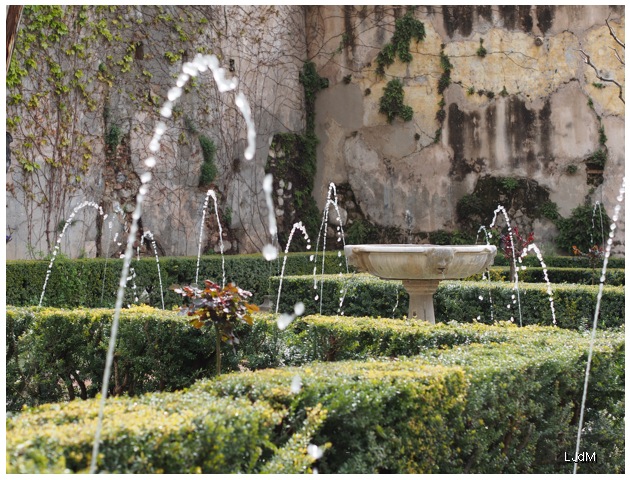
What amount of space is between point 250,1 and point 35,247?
4.91 metres

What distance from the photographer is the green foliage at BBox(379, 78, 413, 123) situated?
1179 centimetres

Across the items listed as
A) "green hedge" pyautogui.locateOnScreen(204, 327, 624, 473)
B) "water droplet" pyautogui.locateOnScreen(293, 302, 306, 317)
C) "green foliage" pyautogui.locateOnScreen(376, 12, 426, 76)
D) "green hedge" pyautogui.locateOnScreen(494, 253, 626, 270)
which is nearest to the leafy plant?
"green hedge" pyautogui.locateOnScreen(204, 327, 624, 473)

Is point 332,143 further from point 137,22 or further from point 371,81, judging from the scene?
point 137,22

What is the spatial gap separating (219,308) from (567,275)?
6.35 meters

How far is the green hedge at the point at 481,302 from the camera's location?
5.90 m

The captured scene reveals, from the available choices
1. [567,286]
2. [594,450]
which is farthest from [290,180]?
[594,450]

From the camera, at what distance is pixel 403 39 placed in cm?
1188

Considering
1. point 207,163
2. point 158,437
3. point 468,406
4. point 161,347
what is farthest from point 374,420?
point 207,163

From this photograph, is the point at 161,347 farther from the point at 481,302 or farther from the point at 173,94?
the point at 173,94

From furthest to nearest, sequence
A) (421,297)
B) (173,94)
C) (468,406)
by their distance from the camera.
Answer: (173,94)
(421,297)
(468,406)

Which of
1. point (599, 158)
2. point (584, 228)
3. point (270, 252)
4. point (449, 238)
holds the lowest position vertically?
point (270, 252)

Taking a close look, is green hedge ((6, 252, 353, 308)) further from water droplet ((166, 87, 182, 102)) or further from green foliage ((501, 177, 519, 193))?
green foliage ((501, 177, 519, 193))

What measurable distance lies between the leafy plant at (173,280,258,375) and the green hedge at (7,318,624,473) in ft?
2.48

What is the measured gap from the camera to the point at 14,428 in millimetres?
1914
